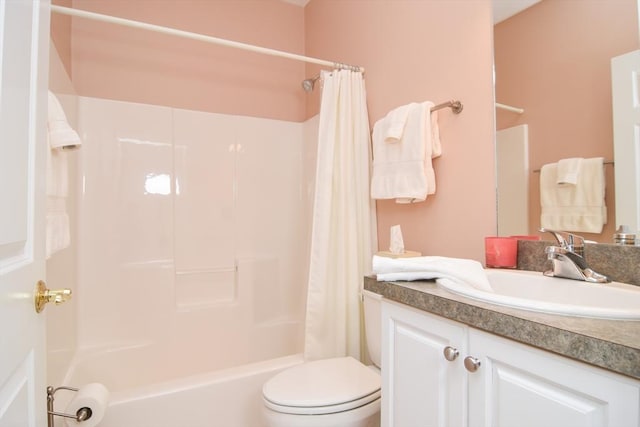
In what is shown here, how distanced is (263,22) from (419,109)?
179 centimetres

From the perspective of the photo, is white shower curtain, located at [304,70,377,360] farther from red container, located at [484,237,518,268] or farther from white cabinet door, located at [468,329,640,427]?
white cabinet door, located at [468,329,640,427]

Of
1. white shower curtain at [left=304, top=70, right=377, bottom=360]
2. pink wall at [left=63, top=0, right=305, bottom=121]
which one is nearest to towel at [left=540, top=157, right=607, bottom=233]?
white shower curtain at [left=304, top=70, right=377, bottom=360]

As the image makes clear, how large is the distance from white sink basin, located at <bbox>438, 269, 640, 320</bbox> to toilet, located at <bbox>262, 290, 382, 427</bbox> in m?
0.56

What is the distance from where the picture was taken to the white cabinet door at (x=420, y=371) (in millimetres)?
710

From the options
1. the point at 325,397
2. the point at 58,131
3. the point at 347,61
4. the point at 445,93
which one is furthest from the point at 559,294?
the point at 347,61

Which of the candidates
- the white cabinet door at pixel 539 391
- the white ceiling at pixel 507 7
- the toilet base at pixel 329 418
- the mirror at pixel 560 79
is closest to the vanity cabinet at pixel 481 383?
the white cabinet door at pixel 539 391

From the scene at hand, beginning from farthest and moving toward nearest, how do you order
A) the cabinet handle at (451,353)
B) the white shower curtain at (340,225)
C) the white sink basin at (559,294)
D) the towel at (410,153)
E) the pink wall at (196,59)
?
the pink wall at (196,59) → the white shower curtain at (340,225) → the towel at (410,153) → the cabinet handle at (451,353) → the white sink basin at (559,294)

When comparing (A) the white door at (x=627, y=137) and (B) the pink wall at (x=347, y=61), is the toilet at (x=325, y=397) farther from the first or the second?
(A) the white door at (x=627, y=137)

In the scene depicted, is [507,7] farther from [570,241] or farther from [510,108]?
[570,241]

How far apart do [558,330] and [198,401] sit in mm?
1331

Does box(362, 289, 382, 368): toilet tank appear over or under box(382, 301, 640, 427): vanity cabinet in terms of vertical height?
under

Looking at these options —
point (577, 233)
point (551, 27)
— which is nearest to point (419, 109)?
point (551, 27)

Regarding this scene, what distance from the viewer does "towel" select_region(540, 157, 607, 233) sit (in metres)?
0.98

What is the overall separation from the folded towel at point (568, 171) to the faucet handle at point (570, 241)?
0.20 m
